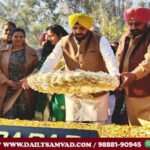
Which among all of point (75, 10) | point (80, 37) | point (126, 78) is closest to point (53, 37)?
point (80, 37)

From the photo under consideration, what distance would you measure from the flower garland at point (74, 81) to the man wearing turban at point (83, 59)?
606mm

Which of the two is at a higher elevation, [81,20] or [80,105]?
[81,20]

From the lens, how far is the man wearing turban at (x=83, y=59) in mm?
4066

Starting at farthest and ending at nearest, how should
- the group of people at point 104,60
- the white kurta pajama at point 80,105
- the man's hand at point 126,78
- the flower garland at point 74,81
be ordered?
1. the white kurta pajama at point 80,105
2. the group of people at point 104,60
3. the man's hand at point 126,78
4. the flower garland at point 74,81

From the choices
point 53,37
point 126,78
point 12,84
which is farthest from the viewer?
point 53,37

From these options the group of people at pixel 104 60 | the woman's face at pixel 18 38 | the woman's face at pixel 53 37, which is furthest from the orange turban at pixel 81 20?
the woman's face at pixel 18 38

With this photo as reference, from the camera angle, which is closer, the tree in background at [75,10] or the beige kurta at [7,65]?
the beige kurta at [7,65]

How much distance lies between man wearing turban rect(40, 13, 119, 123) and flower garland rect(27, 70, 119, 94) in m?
0.61

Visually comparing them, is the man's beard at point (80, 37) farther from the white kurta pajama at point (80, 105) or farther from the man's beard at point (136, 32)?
the man's beard at point (136, 32)

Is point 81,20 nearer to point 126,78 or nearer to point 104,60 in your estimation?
point 104,60

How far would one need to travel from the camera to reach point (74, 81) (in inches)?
132

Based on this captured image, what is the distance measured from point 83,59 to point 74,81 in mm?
762

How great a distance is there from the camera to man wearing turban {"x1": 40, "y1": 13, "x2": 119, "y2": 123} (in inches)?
Answer: 160

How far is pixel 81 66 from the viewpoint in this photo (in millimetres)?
4098
